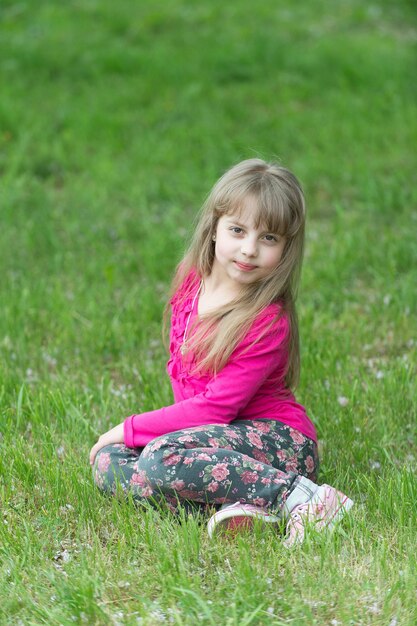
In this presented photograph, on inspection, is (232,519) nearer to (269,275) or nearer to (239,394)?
(239,394)

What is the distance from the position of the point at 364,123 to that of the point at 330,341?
370 cm

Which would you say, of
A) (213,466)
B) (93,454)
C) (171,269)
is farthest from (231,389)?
(171,269)

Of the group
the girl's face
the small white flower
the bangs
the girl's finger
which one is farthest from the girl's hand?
the small white flower

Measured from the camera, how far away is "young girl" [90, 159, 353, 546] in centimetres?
342

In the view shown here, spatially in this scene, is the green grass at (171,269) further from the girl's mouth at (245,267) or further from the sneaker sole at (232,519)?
the girl's mouth at (245,267)

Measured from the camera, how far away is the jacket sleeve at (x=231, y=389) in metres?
3.57

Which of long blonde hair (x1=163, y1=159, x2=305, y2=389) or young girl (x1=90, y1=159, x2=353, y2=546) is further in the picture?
long blonde hair (x1=163, y1=159, x2=305, y2=389)

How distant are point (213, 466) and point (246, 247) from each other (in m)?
0.79

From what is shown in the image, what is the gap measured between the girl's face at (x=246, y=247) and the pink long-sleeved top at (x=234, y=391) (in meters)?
0.16

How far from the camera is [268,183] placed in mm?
3592

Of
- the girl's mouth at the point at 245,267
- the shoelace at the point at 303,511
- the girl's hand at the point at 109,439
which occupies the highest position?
the girl's mouth at the point at 245,267

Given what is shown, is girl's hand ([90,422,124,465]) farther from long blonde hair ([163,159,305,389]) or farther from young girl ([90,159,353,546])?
long blonde hair ([163,159,305,389])

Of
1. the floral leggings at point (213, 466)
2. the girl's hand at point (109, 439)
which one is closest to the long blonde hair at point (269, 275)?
the floral leggings at point (213, 466)

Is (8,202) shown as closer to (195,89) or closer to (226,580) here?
(195,89)
